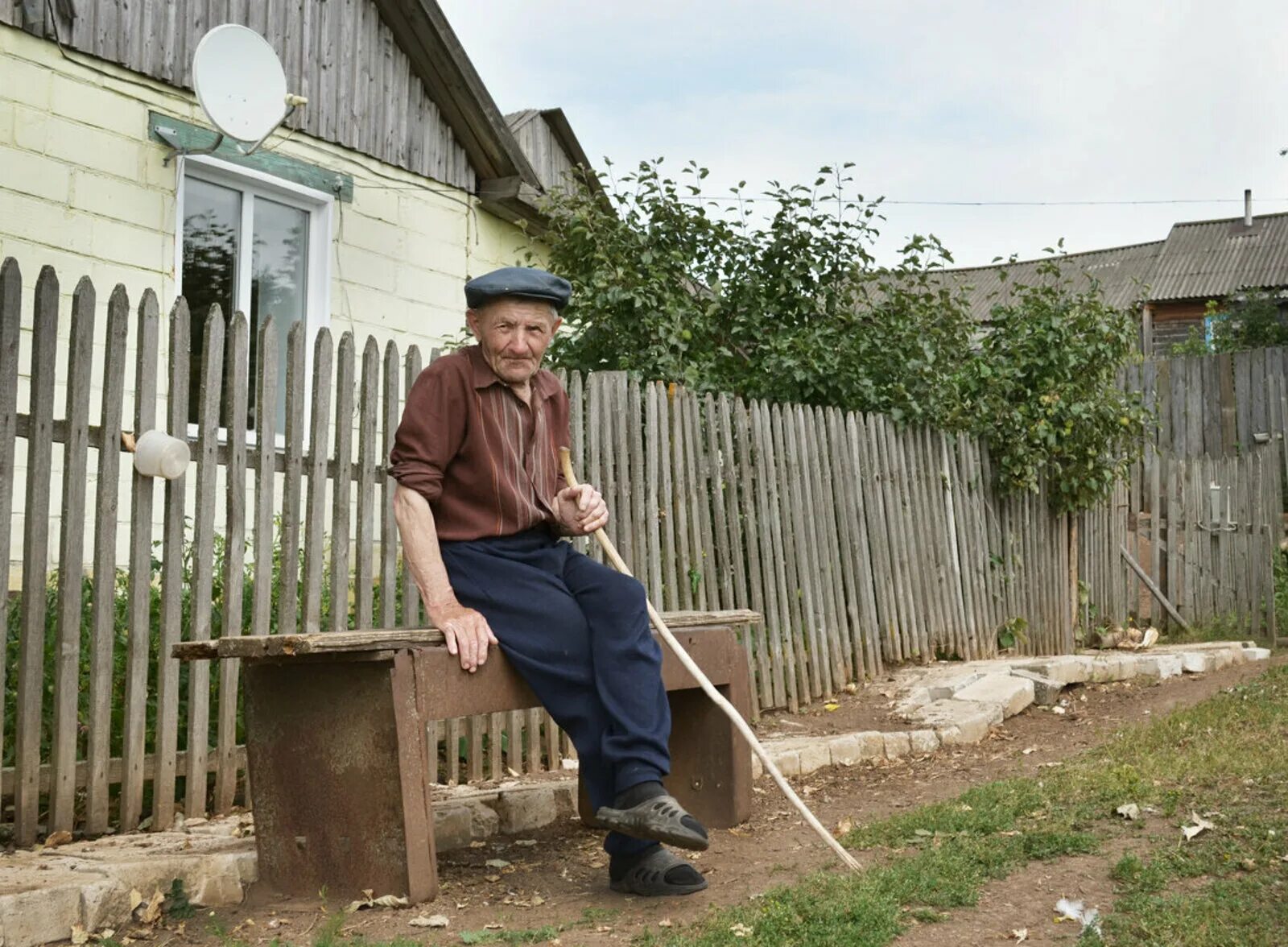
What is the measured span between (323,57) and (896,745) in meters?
5.90

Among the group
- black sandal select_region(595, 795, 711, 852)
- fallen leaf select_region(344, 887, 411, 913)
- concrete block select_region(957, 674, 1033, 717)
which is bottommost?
fallen leaf select_region(344, 887, 411, 913)

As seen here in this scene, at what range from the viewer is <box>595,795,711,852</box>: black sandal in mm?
3453

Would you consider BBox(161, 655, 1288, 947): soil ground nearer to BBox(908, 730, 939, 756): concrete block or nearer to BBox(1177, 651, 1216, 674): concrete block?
BBox(908, 730, 939, 756): concrete block

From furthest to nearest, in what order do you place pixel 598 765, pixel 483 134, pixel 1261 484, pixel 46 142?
pixel 1261 484 < pixel 483 134 < pixel 46 142 < pixel 598 765

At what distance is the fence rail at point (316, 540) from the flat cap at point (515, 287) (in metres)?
1.02

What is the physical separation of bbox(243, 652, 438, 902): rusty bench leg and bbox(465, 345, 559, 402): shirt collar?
88 cm

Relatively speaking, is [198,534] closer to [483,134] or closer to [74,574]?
[74,574]

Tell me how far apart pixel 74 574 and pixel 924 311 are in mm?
6144

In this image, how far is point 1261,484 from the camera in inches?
473

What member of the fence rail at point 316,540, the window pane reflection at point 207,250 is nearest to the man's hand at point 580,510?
the fence rail at point 316,540

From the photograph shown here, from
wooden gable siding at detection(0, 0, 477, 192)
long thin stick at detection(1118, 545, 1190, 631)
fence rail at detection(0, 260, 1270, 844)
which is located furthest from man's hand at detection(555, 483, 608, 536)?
long thin stick at detection(1118, 545, 1190, 631)

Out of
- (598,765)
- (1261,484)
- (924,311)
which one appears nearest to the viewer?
(598,765)

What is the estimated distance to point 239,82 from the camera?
7539mm

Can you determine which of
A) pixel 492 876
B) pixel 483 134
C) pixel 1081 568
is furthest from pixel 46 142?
pixel 1081 568
